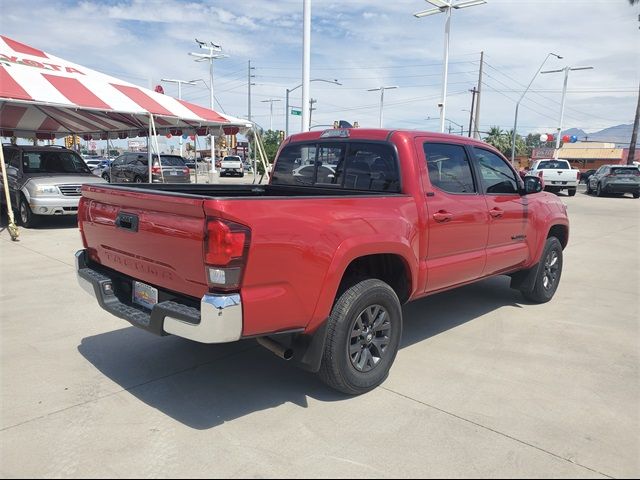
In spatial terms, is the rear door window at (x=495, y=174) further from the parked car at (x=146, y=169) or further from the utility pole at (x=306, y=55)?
the parked car at (x=146, y=169)

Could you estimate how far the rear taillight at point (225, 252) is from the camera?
2699 mm

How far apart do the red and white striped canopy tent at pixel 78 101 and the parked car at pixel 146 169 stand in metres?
2.35

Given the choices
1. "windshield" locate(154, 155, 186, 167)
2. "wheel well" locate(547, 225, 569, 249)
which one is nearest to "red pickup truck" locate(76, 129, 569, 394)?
"wheel well" locate(547, 225, 569, 249)

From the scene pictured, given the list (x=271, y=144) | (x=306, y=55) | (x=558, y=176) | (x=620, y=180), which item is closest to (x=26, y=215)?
(x=306, y=55)

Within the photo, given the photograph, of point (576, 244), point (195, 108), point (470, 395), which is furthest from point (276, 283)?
point (195, 108)

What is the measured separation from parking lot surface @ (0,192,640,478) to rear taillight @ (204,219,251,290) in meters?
1.01

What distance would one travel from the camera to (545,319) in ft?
18.0

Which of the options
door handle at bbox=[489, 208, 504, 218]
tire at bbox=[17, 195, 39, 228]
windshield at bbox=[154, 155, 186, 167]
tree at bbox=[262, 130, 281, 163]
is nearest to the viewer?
door handle at bbox=[489, 208, 504, 218]

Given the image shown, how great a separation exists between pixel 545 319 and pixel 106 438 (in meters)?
4.55

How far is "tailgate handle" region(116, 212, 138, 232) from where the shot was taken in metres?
3.30

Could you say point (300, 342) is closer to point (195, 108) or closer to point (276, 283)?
point (276, 283)

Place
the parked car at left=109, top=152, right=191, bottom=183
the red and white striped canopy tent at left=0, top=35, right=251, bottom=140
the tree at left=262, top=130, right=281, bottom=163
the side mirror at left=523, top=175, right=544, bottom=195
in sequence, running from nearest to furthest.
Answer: the side mirror at left=523, top=175, right=544, bottom=195, the red and white striped canopy tent at left=0, top=35, right=251, bottom=140, the parked car at left=109, top=152, right=191, bottom=183, the tree at left=262, top=130, right=281, bottom=163

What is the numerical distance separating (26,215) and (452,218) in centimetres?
1023

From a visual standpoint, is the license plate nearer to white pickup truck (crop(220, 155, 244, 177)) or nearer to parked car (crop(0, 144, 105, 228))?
parked car (crop(0, 144, 105, 228))
